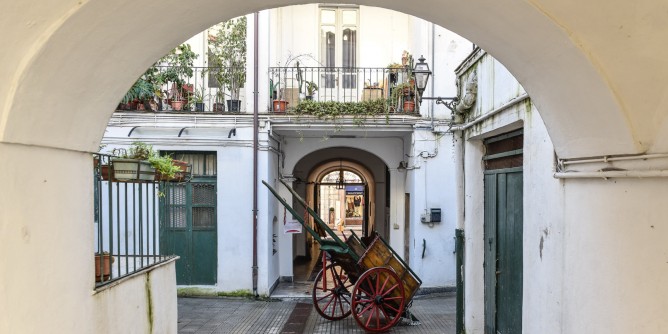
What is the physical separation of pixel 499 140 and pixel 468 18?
11.2 feet

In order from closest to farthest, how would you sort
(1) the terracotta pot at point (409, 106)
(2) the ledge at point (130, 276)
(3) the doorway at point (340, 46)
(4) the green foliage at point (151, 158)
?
(2) the ledge at point (130, 276) < (4) the green foliage at point (151, 158) < (1) the terracotta pot at point (409, 106) < (3) the doorway at point (340, 46)

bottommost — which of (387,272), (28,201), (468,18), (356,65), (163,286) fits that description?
(387,272)

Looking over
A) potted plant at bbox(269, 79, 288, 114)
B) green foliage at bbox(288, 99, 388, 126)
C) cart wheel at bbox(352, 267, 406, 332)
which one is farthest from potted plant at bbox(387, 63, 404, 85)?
cart wheel at bbox(352, 267, 406, 332)

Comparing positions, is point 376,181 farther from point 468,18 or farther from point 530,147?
point 468,18

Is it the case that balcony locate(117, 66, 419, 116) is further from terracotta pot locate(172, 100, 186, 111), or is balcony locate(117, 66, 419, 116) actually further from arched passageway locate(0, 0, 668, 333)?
arched passageway locate(0, 0, 668, 333)

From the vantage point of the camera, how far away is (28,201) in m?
2.28

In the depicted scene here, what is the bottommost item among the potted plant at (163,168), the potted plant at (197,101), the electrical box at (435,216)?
the electrical box at (435,216)

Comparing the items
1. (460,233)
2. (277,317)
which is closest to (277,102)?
(277,317)

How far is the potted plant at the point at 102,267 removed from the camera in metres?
3.40

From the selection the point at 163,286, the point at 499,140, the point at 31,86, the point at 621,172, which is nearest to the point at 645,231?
the point at 621,172

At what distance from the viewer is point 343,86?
11.9 meters

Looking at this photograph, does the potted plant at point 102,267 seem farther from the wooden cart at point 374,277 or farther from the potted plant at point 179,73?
the potted plant at point 179,73

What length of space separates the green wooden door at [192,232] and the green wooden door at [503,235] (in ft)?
20.3

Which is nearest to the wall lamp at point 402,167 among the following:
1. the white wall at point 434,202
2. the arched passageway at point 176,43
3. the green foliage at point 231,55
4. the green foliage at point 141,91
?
the white wall at point 434,202
